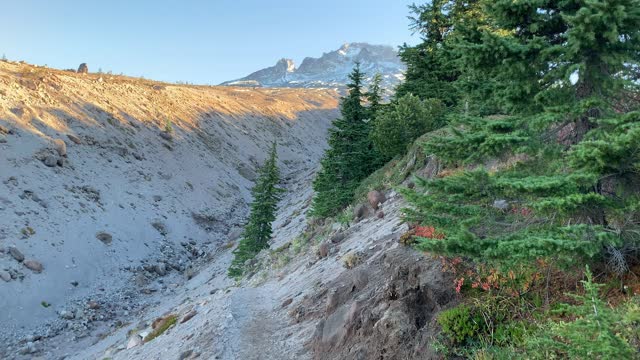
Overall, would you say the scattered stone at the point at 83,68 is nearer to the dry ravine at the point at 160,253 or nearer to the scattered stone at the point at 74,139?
the dry ravine at the point at 160,253

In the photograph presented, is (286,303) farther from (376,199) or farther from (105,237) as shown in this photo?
(105,237)

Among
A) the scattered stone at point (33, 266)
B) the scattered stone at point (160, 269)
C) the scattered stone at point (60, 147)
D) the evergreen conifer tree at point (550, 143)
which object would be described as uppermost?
the evergreen conifer tree at point (550, 143)

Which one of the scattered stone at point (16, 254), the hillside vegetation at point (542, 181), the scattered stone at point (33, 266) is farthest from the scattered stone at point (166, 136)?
the hillside vegetation at point (542, 181)

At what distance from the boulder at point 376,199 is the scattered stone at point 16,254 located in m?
19.2

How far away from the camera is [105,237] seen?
28.0 metres

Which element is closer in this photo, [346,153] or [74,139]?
[346,153]

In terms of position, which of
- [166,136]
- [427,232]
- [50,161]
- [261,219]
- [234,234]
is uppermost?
[50,161]

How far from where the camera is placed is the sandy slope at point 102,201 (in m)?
21.9

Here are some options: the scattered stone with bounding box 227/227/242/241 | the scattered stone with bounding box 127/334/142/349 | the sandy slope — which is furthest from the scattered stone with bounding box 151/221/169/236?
the scattered stone with bounding box 127/334/142/349

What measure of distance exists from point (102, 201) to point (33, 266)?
8721 mm

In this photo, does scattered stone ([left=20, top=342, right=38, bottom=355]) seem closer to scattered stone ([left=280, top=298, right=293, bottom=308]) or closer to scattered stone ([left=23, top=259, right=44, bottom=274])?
scattered stone ([left=23, top=259, right=44, bottom=274])

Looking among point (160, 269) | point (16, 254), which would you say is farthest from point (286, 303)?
point (16, 254)

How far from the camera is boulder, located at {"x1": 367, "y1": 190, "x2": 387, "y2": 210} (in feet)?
66.3

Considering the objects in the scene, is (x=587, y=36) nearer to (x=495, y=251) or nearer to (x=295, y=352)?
(x=495, y=251)
